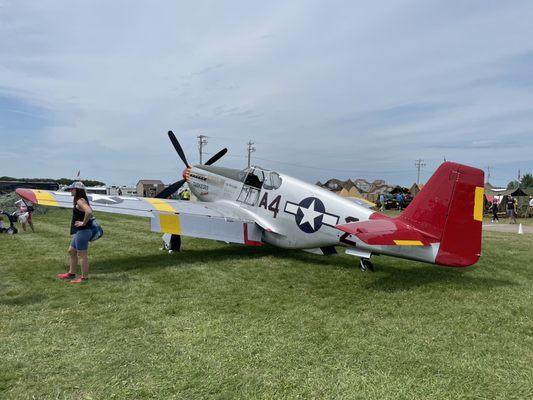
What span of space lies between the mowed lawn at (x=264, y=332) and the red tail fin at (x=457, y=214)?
1.88ft

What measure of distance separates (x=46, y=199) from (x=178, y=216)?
2.94 meters

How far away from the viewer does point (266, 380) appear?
3215mm

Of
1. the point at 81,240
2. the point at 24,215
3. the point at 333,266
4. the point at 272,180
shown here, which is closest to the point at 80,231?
the point at 81,240

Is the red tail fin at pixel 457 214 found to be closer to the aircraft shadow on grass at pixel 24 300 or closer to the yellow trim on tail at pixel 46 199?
the aircraft shadow on grass at pixel 24 300

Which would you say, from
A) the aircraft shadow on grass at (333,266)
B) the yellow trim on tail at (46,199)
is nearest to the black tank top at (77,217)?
the aircraft shadow on grass at (333,266)

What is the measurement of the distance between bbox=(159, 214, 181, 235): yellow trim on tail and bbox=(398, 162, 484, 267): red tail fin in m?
4.82

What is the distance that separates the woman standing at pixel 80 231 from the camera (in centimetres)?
623

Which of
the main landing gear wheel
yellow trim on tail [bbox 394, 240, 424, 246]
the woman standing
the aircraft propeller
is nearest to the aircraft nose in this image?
the aircraft propeller

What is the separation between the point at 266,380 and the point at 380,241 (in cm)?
320

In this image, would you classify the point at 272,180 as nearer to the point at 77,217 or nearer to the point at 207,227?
the point at 207,227

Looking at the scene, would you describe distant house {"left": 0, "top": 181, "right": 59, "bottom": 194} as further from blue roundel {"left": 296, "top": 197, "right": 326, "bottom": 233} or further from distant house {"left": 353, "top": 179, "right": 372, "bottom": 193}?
distant house {"left": 353, "top": 179, "right": 372, "bottom": 193}

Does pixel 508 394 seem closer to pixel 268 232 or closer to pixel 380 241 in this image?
pixel 380 241

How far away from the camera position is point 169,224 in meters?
8.12

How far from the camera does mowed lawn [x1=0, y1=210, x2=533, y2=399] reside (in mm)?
3146
